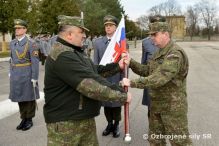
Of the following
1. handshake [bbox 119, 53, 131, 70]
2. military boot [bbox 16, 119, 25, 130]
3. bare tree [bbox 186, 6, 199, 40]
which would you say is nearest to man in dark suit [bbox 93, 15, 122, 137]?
military boot [bbox 16, 119, 25, 130]

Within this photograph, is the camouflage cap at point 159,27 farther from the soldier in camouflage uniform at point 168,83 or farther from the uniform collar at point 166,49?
the uniform collar at point 166,49

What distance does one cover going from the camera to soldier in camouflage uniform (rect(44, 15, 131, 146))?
3.08 meters

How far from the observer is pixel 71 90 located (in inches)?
126

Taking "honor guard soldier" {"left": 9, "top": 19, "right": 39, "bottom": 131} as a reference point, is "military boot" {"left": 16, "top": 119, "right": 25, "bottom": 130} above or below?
below

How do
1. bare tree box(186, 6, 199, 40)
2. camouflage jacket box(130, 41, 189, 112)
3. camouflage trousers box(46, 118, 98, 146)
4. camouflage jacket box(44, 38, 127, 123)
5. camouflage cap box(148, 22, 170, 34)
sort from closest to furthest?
camouflage jacket box(44, 38, 127, 123) < camouflage trousers box(46, 118, 98, 146) < camouflage jacket box(130, 41, 189, 112) < camouflage cap box(148, 22, 170, 34) < bare tree box(186, 6, 199, 40)

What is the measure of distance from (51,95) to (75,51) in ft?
1.44

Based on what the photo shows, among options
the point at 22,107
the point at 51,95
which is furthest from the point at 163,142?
the point at 22,107

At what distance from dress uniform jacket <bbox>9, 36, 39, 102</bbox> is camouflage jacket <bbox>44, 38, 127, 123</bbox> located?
3187 mm

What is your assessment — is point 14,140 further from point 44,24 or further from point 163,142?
point 44,24

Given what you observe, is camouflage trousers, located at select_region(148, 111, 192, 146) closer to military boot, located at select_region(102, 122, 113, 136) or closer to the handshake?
the handshake

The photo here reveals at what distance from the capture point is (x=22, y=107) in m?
6.70

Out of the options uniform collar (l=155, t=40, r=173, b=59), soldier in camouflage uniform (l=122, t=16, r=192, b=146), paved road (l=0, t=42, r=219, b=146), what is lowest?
paved road (l=0, t=42, r=219, b=146)

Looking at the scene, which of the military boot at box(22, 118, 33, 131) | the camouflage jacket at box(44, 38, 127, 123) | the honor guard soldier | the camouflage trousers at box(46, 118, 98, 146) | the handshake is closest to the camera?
the camouflage jacket at box(44, 38, 127, 123)

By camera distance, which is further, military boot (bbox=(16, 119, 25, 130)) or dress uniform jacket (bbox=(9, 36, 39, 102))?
military boot (bbox=(16, 119, 25, 130))
